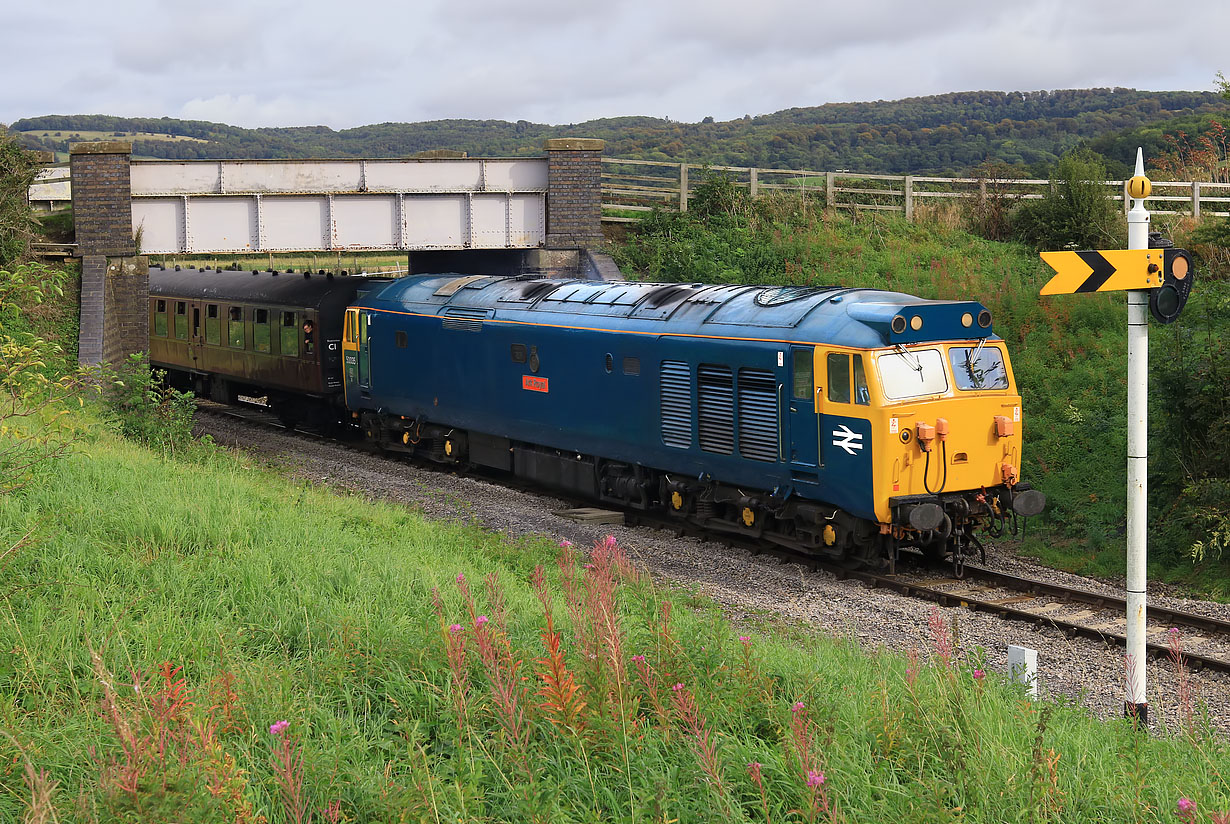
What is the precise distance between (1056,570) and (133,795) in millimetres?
12330

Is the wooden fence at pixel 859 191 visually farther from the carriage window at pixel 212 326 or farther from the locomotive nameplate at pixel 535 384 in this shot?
the locomotive nameplate at pixel 535 384

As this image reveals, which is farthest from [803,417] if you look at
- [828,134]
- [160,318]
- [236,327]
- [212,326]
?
[828,134]

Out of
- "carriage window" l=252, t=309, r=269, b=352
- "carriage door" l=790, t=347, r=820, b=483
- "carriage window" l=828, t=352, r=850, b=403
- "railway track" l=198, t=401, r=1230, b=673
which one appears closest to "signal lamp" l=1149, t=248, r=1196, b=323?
"railway track" l=198, t=401, r=1230, b=673

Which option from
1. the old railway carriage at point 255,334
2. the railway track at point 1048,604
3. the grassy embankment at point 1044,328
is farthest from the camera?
the old railway carriage at point 255,334

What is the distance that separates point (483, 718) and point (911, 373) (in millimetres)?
8222

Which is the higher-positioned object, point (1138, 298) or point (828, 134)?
point (828, 134)

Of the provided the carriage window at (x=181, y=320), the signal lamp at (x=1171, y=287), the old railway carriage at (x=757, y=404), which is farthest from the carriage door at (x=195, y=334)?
the signal lamp at (x=1171, y=287)

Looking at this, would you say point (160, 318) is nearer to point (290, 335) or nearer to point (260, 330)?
point (260, 330)

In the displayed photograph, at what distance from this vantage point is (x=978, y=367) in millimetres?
13539

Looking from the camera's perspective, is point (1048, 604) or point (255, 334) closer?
point (1048, 604)

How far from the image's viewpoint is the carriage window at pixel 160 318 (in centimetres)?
3133

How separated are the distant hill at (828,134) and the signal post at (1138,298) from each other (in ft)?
96.0

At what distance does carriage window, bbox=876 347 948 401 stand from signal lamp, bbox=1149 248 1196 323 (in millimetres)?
5261

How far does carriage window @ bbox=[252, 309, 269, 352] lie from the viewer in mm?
25625
